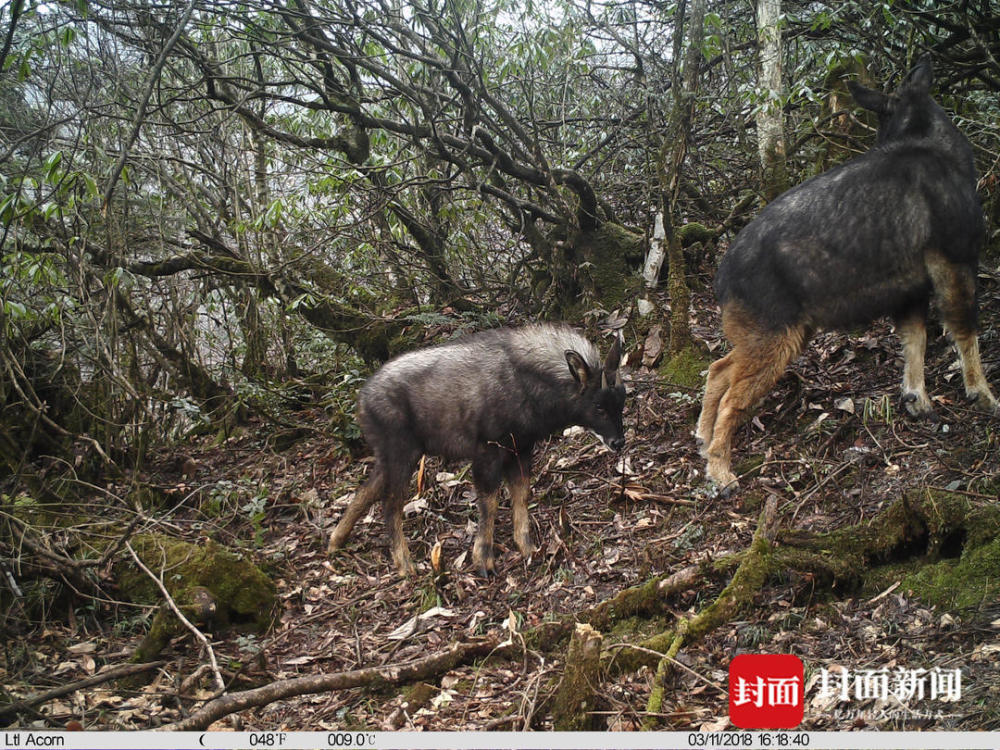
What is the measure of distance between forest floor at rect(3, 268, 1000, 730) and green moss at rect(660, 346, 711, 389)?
15 centimetres

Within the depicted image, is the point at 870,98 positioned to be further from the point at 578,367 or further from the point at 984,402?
the point at 578,367

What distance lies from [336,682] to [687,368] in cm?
490

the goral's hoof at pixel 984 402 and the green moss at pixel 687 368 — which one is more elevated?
the green moss at pixel 687 368

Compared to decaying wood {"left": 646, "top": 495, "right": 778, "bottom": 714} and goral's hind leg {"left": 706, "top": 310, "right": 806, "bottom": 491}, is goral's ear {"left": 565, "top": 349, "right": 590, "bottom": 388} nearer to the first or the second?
goral's hind leg {"left": 706, "top": 310, "right": 806, "bottom": 491}

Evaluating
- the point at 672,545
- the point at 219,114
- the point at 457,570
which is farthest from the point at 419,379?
the point at 219,114

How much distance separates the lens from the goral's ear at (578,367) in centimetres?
692

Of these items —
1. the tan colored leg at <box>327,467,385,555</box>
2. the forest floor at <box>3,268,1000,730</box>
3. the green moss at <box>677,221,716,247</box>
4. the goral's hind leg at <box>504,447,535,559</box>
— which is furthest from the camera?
the green moss at <box>677,221,716,247</box>

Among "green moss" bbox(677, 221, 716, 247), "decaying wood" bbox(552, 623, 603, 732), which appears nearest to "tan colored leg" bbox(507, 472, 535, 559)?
"decaying wood" bbox(552, 623, 603, 732)

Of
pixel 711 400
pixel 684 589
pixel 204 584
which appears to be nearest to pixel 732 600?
pixel 684 589

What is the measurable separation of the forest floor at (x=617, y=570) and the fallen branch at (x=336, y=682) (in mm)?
101

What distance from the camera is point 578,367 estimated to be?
6977mm

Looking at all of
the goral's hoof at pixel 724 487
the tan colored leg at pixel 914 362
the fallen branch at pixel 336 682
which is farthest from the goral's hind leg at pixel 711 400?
the fallen branch at pixel 336 682

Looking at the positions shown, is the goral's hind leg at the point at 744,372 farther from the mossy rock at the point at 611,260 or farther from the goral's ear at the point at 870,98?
the mossy rock at the point at 611,260

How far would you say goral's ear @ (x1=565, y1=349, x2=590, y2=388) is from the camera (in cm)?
692
